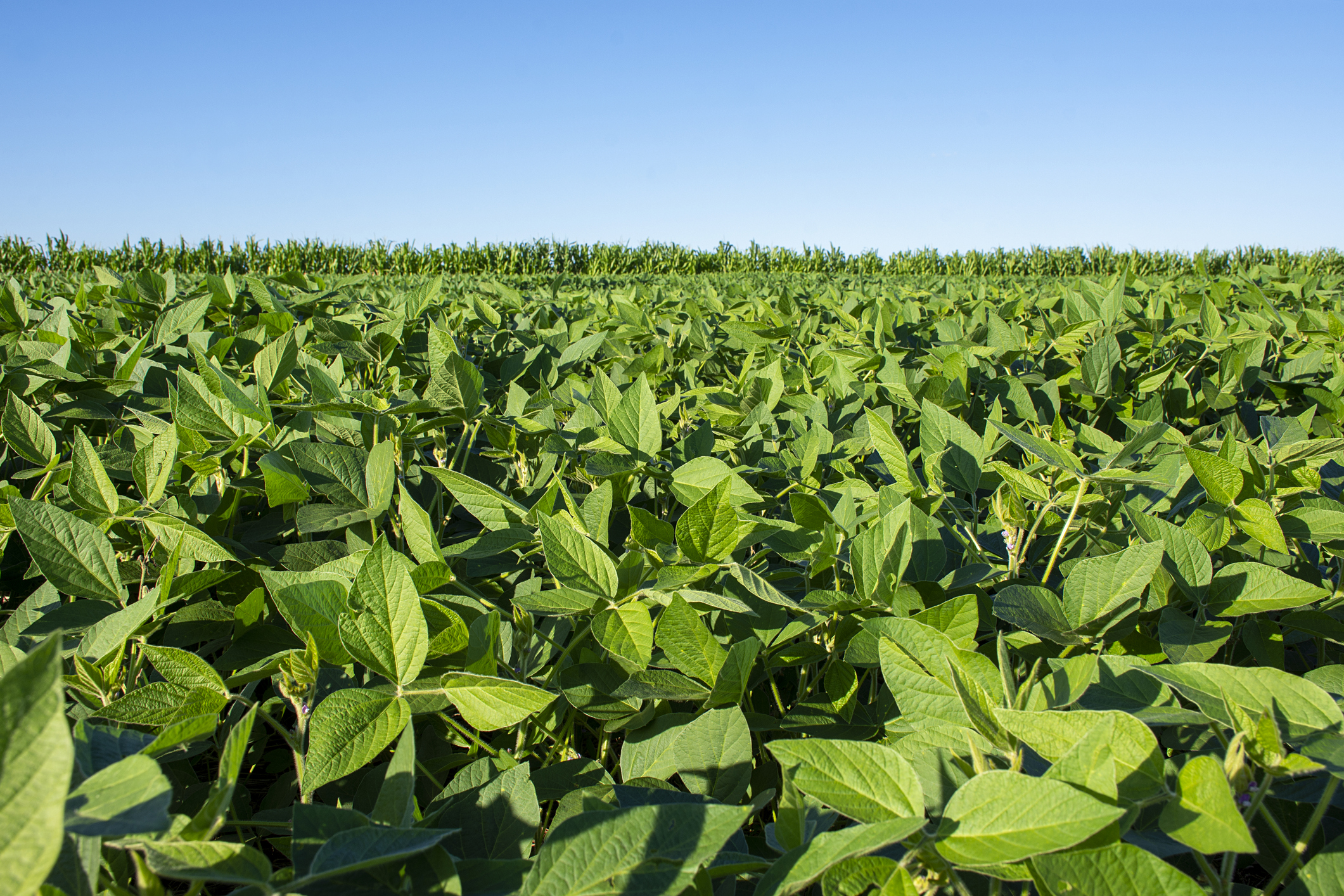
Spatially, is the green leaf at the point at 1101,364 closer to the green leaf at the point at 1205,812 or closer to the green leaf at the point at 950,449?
the green leaf at the point at 950,449

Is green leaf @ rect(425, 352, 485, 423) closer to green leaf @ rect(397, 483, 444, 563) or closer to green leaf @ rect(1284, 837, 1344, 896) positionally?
green leaf @ rect(397, 483, 444, 563)

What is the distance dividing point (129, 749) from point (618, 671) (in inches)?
19.5

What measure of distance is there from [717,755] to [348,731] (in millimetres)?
386

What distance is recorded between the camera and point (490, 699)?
81cm

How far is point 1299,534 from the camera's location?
1.13 meters

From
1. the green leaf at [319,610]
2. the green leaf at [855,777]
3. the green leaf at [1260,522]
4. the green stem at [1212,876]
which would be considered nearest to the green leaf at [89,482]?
the green leaf at [319,610]

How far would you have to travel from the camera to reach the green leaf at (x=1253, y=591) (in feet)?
3.09

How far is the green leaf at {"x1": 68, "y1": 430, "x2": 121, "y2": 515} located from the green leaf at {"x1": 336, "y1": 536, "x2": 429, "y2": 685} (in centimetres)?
67

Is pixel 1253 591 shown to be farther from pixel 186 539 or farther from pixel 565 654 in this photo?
pixel 186 539

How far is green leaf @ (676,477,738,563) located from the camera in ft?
3.09

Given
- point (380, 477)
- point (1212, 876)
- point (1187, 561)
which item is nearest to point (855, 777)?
point (1212, 876)

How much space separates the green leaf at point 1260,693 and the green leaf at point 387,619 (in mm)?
716

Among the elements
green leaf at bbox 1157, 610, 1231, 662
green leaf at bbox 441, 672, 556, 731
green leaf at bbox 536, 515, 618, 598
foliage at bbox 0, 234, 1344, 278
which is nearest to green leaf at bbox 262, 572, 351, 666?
green leaf at bbox 441, 672, 556, 731

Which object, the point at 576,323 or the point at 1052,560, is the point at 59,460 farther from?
the point at 1052,560
